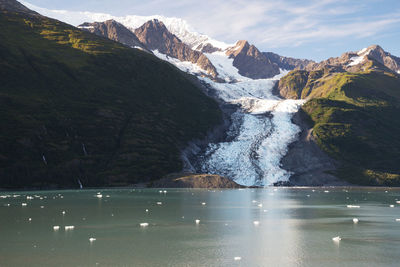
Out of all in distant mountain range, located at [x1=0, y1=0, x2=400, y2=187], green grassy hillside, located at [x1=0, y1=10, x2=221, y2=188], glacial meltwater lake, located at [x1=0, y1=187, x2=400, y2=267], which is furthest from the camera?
distant mountain range, located at [x1=0, y1=0, x2=400, y2=187]

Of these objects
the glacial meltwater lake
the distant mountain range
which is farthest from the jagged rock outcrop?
the glacial meltwater lake

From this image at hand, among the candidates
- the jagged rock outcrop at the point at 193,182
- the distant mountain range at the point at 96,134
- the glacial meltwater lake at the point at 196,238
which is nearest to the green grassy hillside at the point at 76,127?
the distant mountain range at the point at 96,134

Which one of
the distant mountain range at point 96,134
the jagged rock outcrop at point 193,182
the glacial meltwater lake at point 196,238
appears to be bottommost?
the jagged rock outcrop at point 193,182

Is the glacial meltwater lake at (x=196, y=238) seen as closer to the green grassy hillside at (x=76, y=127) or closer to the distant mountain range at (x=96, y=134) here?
the green grassy hillside at (x=76, y=127)

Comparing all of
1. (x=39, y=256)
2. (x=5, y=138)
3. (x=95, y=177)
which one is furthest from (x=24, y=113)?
(x=39, y=256)

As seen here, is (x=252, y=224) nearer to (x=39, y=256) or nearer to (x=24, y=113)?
(x=39, y=256)

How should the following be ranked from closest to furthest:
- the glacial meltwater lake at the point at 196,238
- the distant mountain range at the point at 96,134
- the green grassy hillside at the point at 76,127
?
the glacial meltwater lake at the point at 196,238
the green grassy hillside at the point at 76,127
the distant mountain range at the point at 96,134

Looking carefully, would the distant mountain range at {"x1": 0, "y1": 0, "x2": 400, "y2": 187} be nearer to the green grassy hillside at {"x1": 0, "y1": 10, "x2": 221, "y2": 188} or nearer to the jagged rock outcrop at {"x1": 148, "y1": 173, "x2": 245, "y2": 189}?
the green grassy hillside at {"x1": 0, "y1": 10, "x2": 221, "y2": 188}

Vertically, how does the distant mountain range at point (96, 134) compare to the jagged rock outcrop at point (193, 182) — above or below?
above
